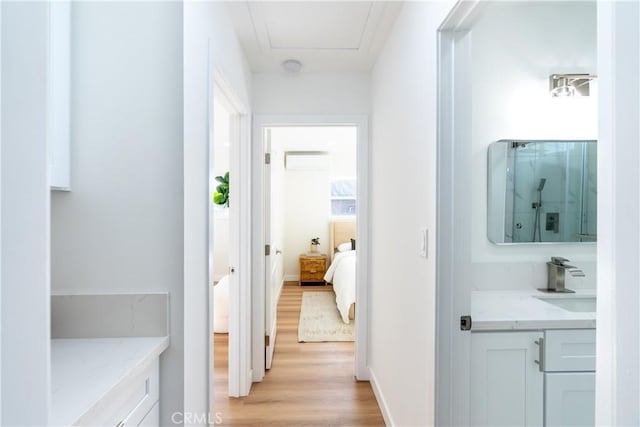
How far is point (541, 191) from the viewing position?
6.27 ft

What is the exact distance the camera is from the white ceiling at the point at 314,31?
5.79 feet

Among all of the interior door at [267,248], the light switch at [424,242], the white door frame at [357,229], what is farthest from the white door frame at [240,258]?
the light switch at [424,242]

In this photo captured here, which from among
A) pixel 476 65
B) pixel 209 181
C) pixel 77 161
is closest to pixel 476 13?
pixel 476 65

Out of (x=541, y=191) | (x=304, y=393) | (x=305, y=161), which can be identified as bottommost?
(x=304, y=393)

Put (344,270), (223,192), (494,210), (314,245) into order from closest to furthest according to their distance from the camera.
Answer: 1. (494,210)
2. (344,270)
3. (223,192)
4. (314,245)

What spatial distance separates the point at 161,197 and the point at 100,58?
515mm

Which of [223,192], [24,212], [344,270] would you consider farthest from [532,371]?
[223,192]

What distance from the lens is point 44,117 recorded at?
0.34 m

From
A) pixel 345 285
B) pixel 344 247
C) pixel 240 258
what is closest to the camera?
pixel 240 258

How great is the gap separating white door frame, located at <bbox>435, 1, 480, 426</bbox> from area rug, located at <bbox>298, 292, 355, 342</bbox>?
7.48 ft

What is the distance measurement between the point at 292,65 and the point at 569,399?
2.46 meters

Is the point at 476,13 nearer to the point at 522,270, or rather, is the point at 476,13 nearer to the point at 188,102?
the point at 188,102

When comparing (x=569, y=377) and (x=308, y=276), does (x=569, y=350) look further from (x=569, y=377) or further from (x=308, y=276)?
(x=308, y=276)

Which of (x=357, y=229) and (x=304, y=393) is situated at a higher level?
(x=357, y=229)
